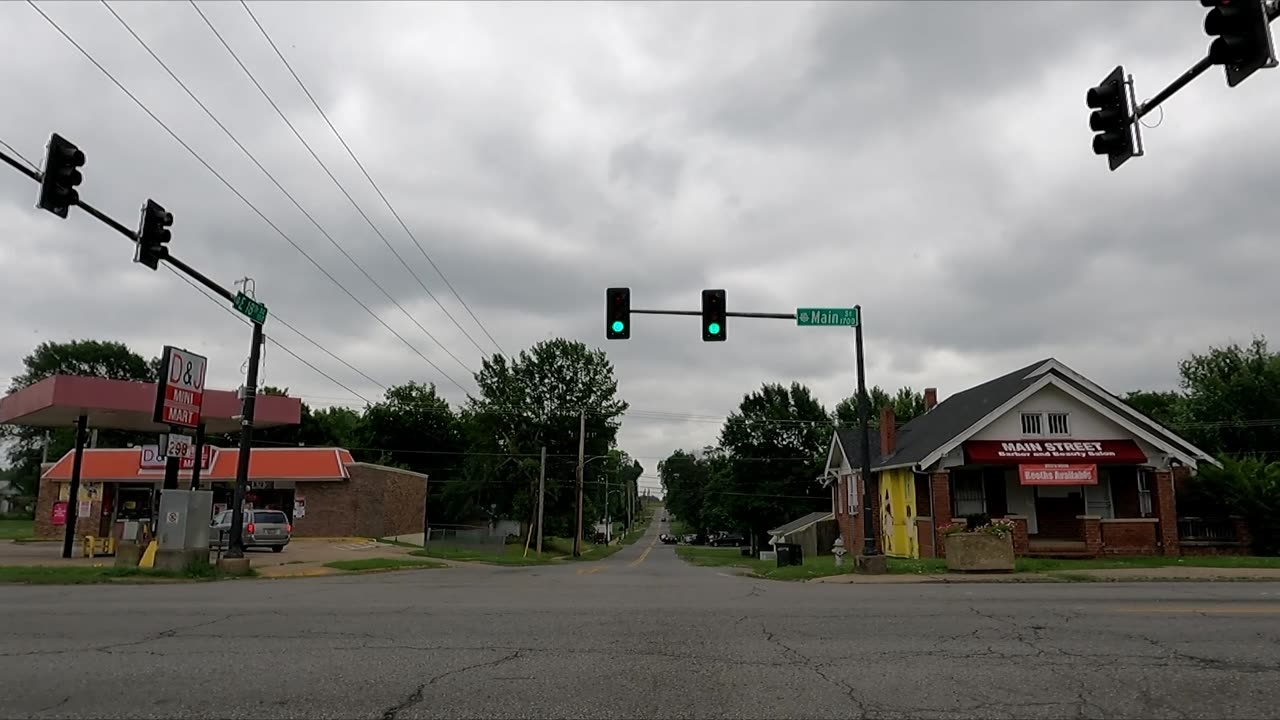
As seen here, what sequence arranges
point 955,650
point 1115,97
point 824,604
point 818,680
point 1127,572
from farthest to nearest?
point 1127,572 < point 824,604 < point 1115,97 < point 955,650 < point 818,680

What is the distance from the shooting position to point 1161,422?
44625mm

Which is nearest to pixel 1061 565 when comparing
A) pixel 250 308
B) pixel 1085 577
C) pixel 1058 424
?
pixel 1085 577

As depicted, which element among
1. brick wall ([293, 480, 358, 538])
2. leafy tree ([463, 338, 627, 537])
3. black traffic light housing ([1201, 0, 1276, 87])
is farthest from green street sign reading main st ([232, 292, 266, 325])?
leafy tree ([463, 338, 627, 537])

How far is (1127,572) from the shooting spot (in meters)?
20.4

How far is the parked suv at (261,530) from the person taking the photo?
3269 cm

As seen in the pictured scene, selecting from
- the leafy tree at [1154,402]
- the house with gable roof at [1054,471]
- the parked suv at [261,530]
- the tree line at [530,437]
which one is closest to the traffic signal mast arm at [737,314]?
the house with gable roof at [1054,471]

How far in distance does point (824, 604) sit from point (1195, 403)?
55.1 metres

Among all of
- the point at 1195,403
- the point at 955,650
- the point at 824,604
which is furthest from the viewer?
the point at 1195,403

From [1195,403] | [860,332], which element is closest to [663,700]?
[860,332]

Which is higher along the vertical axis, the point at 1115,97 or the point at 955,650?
the point at 1115,97

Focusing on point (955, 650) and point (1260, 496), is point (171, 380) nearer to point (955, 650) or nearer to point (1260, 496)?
point (955, 650)

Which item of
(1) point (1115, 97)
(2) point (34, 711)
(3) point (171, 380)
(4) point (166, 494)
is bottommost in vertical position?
(2) point (34, 711)

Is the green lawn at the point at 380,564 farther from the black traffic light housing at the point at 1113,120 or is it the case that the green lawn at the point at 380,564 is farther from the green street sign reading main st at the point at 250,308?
the black traffic light housing at the point at 1113,120

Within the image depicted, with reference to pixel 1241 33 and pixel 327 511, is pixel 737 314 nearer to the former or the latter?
pixel 1241 33
